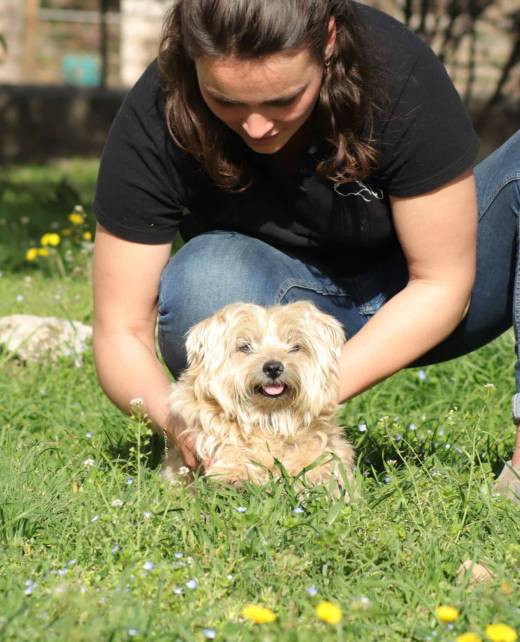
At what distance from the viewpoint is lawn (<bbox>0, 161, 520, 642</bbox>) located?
2.31 metres

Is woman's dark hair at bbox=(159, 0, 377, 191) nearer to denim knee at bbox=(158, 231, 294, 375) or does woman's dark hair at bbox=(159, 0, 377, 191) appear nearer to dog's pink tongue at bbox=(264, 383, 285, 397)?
denim knee at bbox=(158, 231, 294, 375)

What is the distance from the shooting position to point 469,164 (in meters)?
3.16

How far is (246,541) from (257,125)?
1.04 meters

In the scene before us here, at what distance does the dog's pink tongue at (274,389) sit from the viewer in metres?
3.24

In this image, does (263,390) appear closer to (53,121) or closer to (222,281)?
(222,281)

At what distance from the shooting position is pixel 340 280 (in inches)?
140

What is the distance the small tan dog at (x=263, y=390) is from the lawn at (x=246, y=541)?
175 mm

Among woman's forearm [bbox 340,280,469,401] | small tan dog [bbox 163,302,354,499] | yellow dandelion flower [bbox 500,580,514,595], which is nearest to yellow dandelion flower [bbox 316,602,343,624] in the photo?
yellow dandelion flower [bbox 500,580,514,595]

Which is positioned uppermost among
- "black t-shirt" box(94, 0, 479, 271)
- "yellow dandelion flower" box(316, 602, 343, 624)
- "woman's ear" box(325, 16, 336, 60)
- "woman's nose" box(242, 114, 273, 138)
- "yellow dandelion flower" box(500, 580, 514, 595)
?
"woman's ear" box(325, 16, 336, 60)

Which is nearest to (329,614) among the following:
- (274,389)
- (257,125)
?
(274,389)

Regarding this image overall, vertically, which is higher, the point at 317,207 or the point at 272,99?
the point at 272,99

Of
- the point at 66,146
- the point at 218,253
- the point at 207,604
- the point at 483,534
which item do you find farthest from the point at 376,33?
the point at 66,146

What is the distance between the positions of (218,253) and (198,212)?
24cm

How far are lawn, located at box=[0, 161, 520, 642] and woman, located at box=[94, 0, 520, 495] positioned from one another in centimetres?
26
